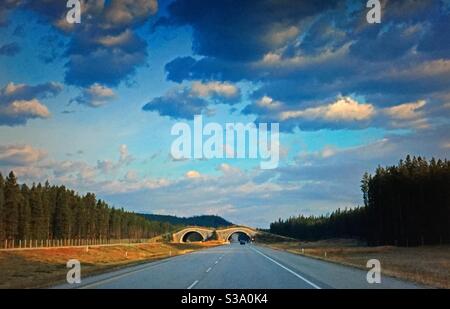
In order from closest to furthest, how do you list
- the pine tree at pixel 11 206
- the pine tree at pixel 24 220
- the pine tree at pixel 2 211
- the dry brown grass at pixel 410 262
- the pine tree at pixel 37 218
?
the dry brown grass at pixel 410 262 < the pine tree at pixel 2 211 < the pine tree at pixel 11 206 < the pine tree at pixel 24 220 < the pine tree at pixel 37 218

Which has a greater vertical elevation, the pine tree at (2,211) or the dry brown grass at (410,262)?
the pine tree at (2,211)

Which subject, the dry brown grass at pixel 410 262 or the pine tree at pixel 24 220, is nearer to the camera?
the dry brown grass at pixel 410 262

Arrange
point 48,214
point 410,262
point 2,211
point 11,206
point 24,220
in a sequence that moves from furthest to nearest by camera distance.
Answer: point 48,214
point 24,220
point 11,206
point 2,211
point 410,262

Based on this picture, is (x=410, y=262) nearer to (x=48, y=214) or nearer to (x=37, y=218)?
(x=37, y=218)

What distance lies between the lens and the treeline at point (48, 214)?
93.8 meters

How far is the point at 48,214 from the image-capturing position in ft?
365

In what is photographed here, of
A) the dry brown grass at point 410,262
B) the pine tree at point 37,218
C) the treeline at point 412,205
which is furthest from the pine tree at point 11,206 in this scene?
the treeline at point 412,205

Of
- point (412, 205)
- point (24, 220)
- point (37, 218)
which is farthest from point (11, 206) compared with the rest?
point (412, 205)

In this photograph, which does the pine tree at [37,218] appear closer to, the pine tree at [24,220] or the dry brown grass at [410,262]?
the pine tree at [24,220]

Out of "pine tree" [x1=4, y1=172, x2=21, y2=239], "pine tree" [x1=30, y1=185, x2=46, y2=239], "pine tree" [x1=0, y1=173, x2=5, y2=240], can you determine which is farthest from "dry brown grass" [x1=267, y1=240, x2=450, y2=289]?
"pine tree" [x1=30, y1=185, x2=46, y2=239]

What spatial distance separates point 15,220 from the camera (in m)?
93.4

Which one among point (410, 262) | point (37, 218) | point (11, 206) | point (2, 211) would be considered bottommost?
point (410, 262)

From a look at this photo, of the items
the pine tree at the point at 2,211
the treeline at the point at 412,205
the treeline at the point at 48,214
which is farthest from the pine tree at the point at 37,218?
the treeline at the point at 412,205

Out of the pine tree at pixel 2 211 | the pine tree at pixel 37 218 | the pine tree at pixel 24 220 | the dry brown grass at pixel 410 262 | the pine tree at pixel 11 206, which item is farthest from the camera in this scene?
the pine tree at pixel 37 218
